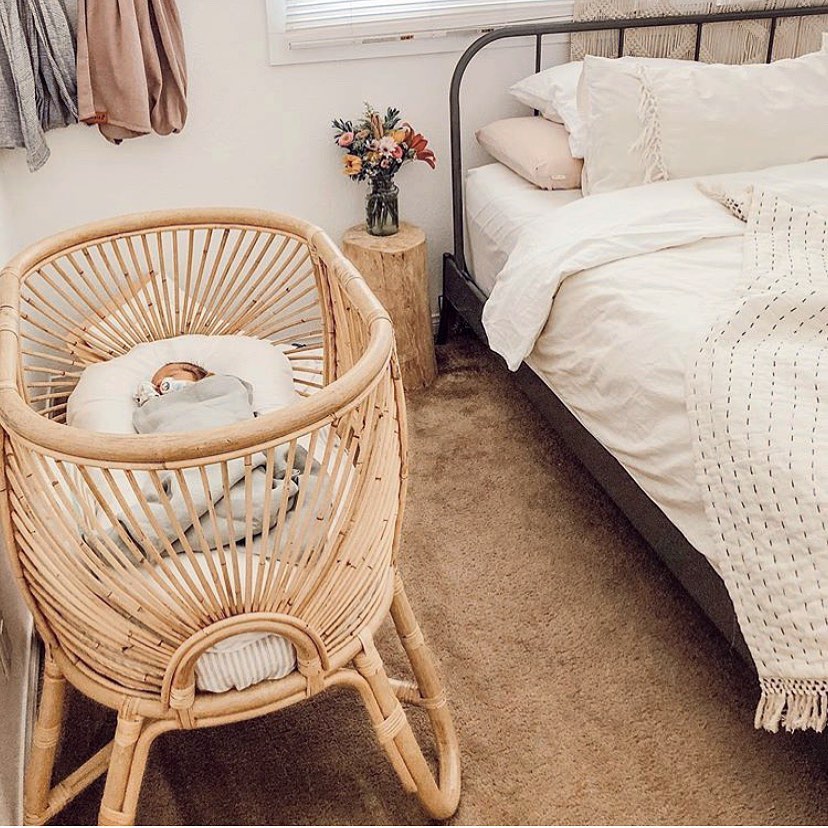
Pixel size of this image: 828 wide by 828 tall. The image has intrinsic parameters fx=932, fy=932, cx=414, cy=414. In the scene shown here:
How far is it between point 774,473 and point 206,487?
2.61 feet

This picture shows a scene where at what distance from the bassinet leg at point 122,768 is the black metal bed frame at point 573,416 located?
892 millimetres

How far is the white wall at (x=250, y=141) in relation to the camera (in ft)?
8.03

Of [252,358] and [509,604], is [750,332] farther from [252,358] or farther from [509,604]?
[252,358]

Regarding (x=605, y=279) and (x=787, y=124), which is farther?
(x=787, y=124)

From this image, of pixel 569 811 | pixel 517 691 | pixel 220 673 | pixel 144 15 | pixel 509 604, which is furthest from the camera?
pixel 144 15

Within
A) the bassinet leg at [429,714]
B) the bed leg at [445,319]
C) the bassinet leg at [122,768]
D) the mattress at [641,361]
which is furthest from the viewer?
the bed leg at [445,319]

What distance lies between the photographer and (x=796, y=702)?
1258 mm

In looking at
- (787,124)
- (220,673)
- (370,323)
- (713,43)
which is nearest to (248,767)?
(220,673)

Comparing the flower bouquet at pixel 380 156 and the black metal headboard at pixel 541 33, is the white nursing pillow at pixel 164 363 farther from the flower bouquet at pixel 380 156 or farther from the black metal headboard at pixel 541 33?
the black metal headboard at pixel 541 33

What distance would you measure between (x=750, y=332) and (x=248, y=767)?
1.10 metres

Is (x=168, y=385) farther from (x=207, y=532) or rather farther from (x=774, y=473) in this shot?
(x=774, y=473)

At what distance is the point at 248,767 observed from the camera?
1532 mm

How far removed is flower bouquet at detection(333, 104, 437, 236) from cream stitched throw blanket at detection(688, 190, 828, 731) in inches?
45.4

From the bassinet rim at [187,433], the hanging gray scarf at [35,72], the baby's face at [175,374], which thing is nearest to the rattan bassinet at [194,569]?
the bassinet rim at [187,433]
